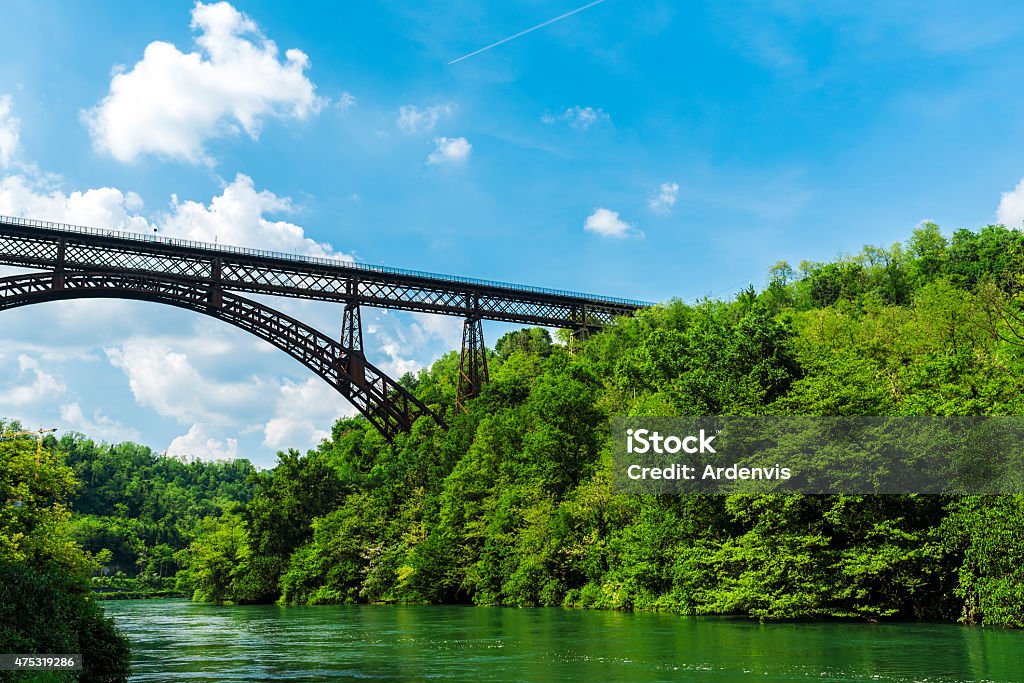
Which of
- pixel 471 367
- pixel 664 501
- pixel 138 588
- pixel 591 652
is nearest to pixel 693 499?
pixel 664 501

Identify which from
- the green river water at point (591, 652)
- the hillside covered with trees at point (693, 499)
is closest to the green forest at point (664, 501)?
the hillside covered with trees at point (693, 499)

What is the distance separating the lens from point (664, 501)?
38438mm

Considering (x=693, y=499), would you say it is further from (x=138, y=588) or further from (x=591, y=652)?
(x=138, y=588)

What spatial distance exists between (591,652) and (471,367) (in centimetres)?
4705

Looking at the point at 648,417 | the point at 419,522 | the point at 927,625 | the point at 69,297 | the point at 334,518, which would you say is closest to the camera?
the point at 927,625

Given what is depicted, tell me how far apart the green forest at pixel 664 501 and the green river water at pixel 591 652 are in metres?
2.87

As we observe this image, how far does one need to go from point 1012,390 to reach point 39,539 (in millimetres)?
32688

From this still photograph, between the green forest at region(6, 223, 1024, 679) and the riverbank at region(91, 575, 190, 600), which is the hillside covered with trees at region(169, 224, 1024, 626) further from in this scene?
the riverbank at region(91, 575, 190, 600)

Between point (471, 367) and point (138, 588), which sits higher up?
point (471, 367)

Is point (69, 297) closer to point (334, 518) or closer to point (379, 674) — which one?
point (334, 518)

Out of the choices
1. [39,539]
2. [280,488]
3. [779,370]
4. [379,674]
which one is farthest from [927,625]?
[280,488]

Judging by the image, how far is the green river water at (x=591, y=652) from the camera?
715 inches

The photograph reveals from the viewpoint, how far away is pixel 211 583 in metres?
77.3

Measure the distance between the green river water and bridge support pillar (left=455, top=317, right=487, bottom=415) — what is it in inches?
1315
